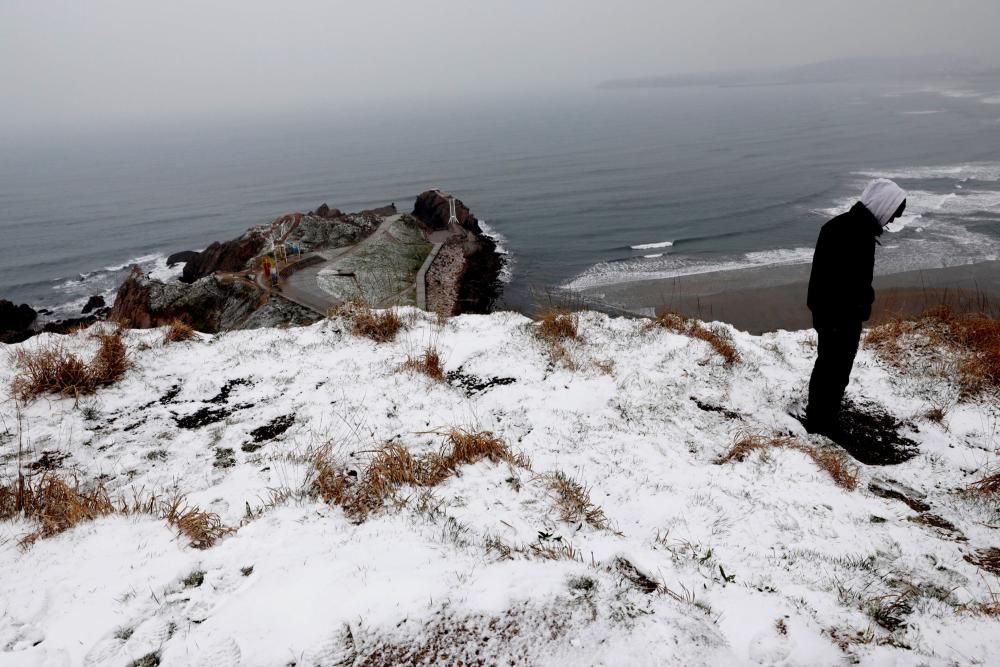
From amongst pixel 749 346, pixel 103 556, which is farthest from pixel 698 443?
pixel 103 556

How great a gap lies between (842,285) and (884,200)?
0.79 m

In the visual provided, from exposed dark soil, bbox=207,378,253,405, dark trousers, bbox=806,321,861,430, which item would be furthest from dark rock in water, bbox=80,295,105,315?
dark trousers, bbox=806,321,861,430

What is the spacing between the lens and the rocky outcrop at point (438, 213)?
127 feet

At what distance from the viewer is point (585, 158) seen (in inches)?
2689

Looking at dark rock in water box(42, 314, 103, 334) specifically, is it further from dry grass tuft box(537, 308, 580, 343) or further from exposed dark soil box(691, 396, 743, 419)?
exposed dark soil box(691, 396, 743, 419)

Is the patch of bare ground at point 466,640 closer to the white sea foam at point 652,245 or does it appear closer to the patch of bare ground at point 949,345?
the patch of bare ground at point 949,345

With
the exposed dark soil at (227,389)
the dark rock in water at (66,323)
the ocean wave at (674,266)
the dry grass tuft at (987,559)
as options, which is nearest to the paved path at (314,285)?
the dark rock in water at (66,323)

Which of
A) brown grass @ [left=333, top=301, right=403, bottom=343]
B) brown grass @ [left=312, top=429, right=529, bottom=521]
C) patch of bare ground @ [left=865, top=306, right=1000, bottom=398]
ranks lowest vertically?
patch of bare ground @ [left=865, top=306, right=1000, bottom=398]

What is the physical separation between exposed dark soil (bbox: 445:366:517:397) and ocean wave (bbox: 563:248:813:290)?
21.0 m

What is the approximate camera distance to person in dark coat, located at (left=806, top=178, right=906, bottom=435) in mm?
4164

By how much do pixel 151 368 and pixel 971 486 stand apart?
8.93 metres

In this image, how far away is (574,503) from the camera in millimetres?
3336

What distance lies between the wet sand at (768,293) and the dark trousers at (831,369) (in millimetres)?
13913

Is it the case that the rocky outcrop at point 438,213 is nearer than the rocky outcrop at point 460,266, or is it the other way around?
the rocky outcrop at point 460,266
